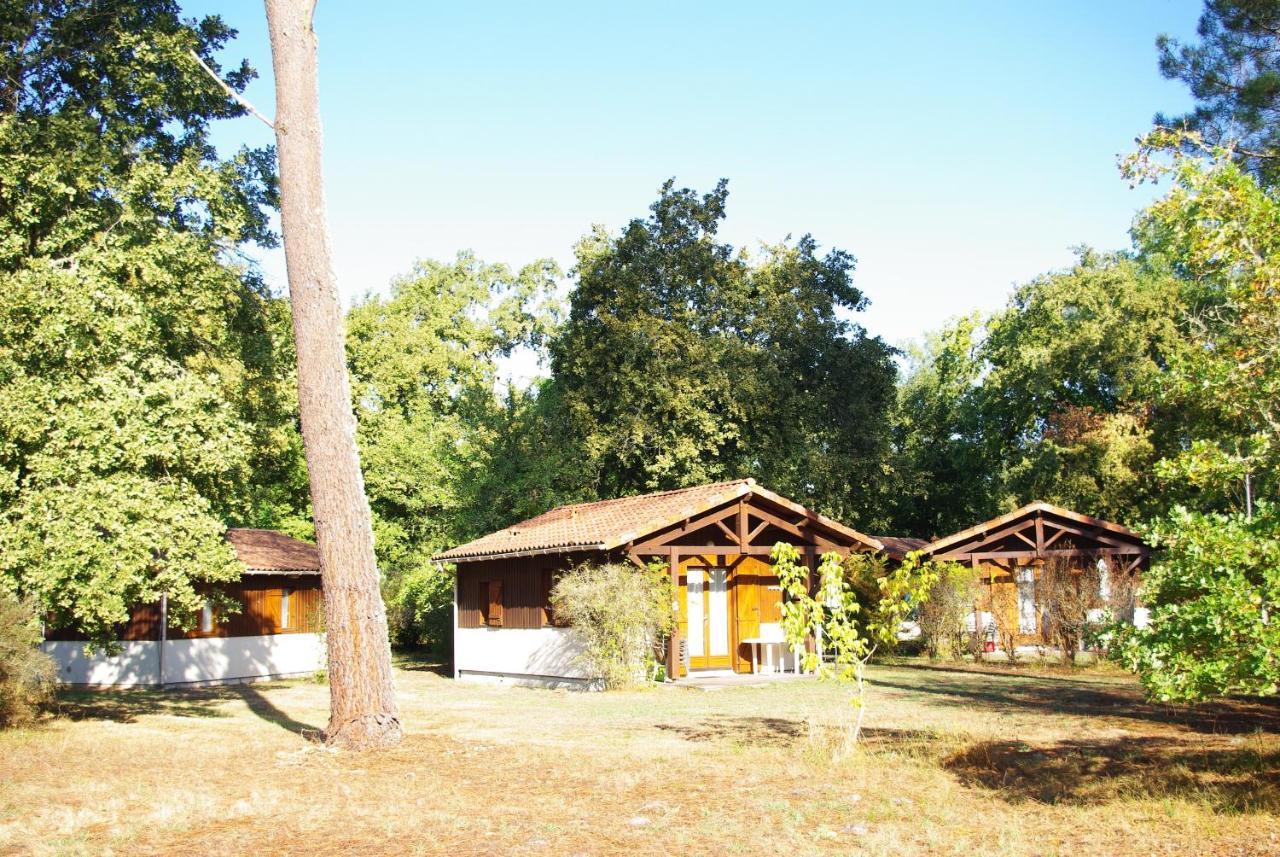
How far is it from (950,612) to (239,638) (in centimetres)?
1576

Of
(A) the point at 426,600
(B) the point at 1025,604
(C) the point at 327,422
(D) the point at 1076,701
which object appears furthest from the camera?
(A) the point at 426,600

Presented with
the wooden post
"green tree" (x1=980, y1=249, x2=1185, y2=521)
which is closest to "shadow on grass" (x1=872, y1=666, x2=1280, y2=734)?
the wooden post

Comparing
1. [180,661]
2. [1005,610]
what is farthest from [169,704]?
[1005,610]

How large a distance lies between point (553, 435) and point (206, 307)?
596 inches

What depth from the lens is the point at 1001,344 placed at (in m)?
40.7

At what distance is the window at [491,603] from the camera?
23.2 meters

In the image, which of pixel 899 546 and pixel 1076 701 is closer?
pixel 1076 701

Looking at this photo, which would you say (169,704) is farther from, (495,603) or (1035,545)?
(1035,545)

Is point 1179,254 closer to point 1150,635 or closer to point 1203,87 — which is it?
point 1150,635

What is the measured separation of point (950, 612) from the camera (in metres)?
23.2

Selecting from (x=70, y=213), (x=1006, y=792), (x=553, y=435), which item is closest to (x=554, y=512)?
(x=553, y=435)

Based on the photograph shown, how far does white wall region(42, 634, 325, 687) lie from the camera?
22078 mm

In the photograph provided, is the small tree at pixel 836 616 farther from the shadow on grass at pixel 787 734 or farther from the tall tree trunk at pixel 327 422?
the tall tree trunk at pixel 327 422

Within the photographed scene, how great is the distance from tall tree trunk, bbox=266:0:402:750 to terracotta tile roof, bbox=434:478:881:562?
7.90m
